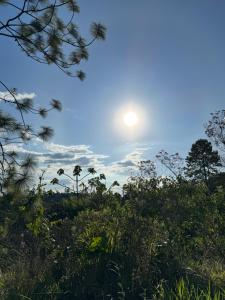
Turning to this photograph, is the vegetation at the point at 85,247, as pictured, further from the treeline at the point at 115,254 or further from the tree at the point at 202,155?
the tree at the point at 202,155

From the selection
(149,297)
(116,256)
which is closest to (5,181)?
(116,256)

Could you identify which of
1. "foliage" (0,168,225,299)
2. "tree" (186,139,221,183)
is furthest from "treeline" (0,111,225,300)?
"tree" (186,139,221,183)

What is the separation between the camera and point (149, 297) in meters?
6.22

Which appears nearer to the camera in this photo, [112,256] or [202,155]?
[112,256]

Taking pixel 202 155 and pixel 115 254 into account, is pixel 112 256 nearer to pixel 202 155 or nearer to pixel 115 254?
pixel 115 254

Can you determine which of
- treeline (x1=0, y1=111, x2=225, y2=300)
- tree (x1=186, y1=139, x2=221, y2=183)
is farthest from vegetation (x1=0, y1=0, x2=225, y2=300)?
tree (x1=186, y1=139, x2=221, y2=183)

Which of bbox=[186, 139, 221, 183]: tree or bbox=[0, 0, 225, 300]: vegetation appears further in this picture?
bbox=[186, 139, 221, 183]: tree

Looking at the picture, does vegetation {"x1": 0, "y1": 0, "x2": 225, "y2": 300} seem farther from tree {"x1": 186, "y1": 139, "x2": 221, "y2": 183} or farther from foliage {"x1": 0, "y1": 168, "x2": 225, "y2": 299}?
tree {"x1": 186, "y1": 139, "x2": 221, "y2": 183}

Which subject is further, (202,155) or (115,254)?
(202,155)

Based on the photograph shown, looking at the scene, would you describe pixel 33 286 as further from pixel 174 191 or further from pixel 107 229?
pixel 174 191

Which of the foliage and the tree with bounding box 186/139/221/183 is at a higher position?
the tree with bounding box 186/139/221/183

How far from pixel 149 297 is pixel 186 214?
4.54m

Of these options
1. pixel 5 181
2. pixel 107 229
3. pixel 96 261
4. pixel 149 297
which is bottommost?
pixel 149 297

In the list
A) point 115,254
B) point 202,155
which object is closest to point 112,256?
point 115,254
